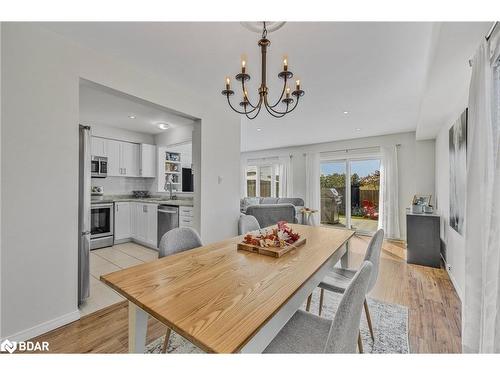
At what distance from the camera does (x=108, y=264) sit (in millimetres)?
3174

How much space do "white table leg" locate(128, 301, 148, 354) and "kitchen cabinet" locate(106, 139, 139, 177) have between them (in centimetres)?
415

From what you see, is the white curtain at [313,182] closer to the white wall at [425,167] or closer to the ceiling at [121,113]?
the white wall at [425,167]

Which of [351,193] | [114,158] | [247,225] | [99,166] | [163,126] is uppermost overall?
[163,126]

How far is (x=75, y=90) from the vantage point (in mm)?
1889

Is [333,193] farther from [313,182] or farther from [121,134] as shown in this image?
[121,134]

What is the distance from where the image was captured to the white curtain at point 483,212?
1.11 meters

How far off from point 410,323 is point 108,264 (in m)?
3.62

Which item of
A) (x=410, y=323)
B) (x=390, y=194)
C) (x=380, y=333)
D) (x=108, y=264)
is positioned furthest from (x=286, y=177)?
(x=380, y=333)

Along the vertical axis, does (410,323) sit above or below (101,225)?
below

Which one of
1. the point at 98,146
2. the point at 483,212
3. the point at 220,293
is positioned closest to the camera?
the point at 220,293

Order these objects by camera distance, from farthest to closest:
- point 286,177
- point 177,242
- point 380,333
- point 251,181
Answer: point 251,181, point 286,177, point 380,333, point 177,242

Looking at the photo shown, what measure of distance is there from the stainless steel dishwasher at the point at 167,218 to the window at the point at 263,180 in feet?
12.7
